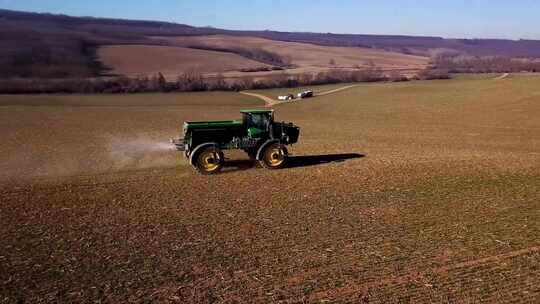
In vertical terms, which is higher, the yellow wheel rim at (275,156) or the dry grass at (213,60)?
the dry grass at (213,60)

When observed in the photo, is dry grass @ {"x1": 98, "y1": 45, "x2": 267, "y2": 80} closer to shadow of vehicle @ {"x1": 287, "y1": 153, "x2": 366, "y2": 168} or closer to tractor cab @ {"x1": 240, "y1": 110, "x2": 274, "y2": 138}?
shadow of vehicle @ {"x1": 287, "y1": 153, "x2": 366, "y2": 168}

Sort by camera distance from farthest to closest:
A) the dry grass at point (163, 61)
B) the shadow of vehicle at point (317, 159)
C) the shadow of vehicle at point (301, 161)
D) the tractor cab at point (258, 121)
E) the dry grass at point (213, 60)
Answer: the dry grass at point (213, 60)
the dry grass at point (163, 61)
the shadow of vehicle at point (317, 159)
the shadow of vehicle at point (301, 161)
the tractor cab at point (258, 121)

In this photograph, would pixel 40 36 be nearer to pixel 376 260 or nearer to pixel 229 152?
Answer: pixel 229 152

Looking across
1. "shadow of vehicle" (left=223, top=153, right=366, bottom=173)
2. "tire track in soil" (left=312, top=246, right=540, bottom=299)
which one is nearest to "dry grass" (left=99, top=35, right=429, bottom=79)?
"shadow of vehicle" (left=223, top=153, right=366, bottom=173)

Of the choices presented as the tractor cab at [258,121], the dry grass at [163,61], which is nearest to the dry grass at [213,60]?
the dry grass at [163,61]

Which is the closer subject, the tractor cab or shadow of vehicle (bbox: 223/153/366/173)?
the tractor cab

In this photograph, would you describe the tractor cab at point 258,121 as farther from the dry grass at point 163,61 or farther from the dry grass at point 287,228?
the dry grass at point 163,61
